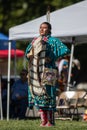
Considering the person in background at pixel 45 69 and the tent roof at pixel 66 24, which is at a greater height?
the tent roof at pixel 66 24

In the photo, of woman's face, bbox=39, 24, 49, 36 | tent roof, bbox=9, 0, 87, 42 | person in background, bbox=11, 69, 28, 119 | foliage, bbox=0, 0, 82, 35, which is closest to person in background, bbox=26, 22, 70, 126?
woman's face, bbox=39, 24, 49, 36

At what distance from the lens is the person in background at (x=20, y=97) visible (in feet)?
62.1

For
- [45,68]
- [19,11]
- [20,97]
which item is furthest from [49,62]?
[19,11]

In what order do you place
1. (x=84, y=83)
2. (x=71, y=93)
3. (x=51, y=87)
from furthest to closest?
(x=84, y=83) → (x=71, y=93) → (x=51, y=87)

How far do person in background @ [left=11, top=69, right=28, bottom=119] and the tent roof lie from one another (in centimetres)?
153

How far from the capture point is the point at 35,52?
14234 millimetres

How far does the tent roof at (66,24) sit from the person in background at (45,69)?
2248mm

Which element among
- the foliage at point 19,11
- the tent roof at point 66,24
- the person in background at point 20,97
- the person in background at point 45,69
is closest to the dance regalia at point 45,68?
the person in background at point 45,69

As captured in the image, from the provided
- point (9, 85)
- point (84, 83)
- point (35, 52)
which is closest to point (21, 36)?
point (9, 85)

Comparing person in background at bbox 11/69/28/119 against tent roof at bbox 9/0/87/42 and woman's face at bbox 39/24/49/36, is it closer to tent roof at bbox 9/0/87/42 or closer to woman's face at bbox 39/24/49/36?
tent roof at bbox 9/0/87/42

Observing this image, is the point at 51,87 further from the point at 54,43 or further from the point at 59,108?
the point at 59,108

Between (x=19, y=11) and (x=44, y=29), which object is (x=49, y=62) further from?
(x=19, y=11)

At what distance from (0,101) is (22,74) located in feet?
2.99

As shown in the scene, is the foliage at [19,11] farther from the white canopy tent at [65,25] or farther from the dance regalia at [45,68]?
the dance regalia at [45,68]
